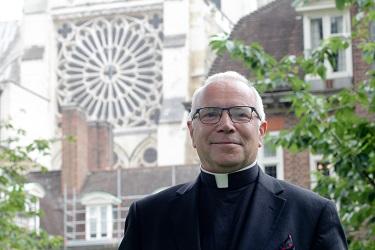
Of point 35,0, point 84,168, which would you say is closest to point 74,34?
point 35,0

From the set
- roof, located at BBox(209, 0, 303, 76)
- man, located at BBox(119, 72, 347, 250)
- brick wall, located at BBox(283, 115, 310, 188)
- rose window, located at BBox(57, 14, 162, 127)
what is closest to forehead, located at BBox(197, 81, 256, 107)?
man, located at BBox(119, 72, 347, 250)

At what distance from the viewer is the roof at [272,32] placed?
87.2 feet

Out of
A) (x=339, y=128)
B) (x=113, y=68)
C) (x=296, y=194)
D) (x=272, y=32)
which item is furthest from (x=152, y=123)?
(x=296, y=194)

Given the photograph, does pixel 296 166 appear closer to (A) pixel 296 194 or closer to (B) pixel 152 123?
(A) pixel 296 194

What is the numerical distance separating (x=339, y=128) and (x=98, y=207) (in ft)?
105

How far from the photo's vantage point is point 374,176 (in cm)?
1204

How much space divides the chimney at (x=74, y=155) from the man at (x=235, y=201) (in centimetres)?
3979

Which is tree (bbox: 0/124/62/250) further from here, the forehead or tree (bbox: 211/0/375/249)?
the forehead

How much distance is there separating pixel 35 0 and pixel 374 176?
54.4m

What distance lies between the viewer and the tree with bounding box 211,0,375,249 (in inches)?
464

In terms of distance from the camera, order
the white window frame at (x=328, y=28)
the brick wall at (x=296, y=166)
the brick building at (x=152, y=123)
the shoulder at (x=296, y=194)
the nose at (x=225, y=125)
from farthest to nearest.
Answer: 1. the brick wall at (x=296, y=166)
2. the brick building at (x=152, y=123)
3. the white window frame at (x=328, y=28)
4. the shoulder at (x=296, y=194)
5. the nose at (x=225, y=125)

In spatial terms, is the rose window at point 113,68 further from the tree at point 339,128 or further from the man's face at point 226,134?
the man's face at point 226,134

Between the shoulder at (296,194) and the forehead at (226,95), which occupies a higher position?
the forehead at (226,95)

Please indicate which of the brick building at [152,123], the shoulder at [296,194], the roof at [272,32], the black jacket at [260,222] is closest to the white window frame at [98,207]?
the brick building at [152,123]
